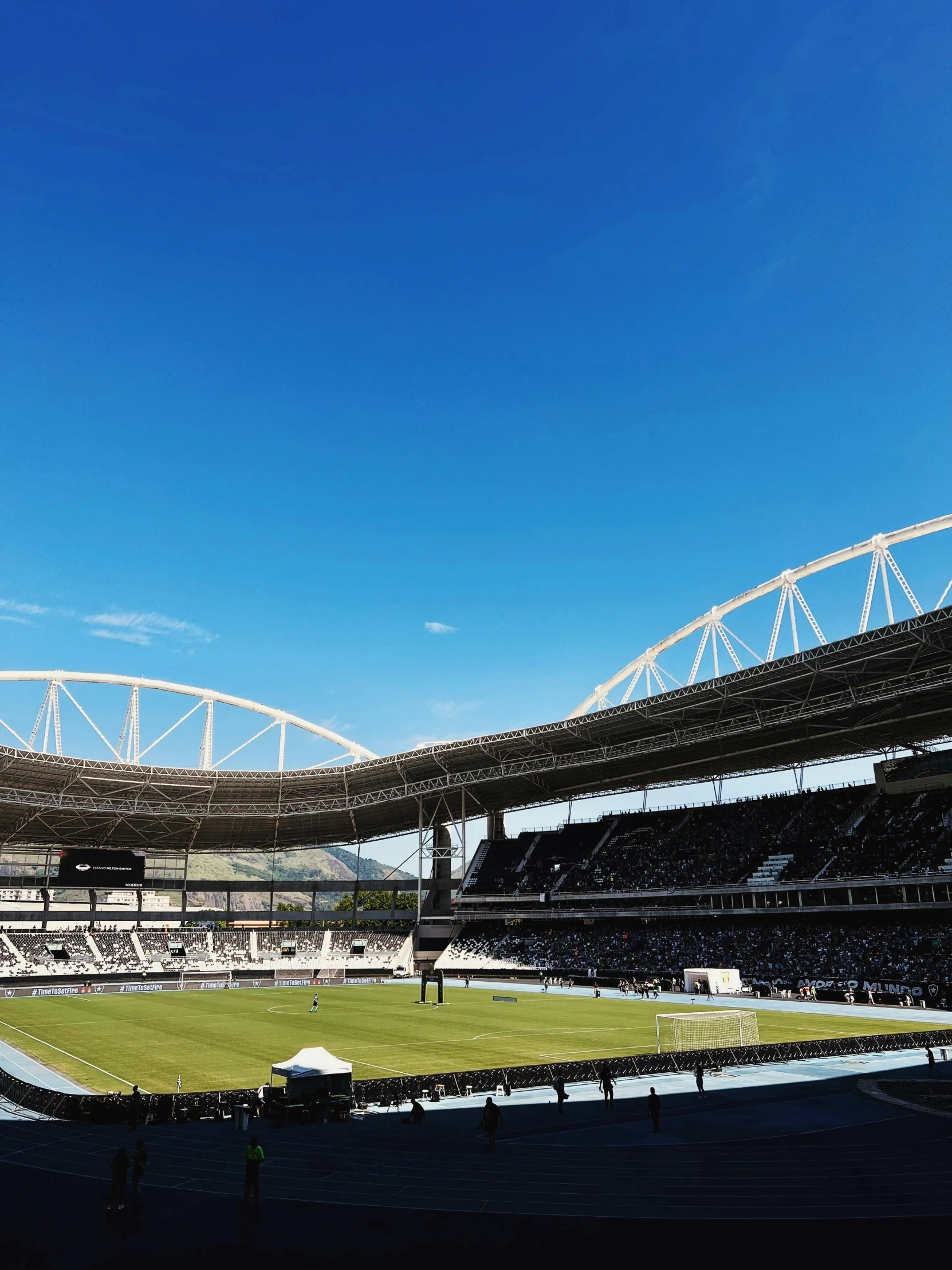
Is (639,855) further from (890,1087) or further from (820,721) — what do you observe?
(890,1087)

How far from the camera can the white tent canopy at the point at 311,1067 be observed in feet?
84.0

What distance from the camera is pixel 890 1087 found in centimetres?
2898

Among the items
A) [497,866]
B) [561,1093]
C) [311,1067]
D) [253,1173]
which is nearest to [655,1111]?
[561,1093]

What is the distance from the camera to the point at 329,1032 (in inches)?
1754

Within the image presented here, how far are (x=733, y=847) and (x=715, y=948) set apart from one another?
31.7 ft

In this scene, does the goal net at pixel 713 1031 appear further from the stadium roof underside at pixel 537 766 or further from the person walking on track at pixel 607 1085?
the stadium roof underside at pixel 537 766

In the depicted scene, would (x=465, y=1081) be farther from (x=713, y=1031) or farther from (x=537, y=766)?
(x=537, y=766)

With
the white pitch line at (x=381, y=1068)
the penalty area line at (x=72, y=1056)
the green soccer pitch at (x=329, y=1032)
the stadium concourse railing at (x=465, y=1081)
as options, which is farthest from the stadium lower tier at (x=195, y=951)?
the stadium concourse railing at (x=465, y=1081)

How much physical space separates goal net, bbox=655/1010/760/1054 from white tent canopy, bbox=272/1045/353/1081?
49.2 feet

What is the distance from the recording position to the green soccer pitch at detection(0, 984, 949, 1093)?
34312 mm

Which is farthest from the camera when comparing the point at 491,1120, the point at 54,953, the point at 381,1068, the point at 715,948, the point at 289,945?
the point at 289,945

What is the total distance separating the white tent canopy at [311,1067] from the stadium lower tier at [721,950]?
131 ft

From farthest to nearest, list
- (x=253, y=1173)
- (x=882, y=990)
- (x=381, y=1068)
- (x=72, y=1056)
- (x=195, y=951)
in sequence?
(x=195, y=951), (x=882, y=990), (x=72, y=1056), (x=381, y=1068), (x=253, y=1173)

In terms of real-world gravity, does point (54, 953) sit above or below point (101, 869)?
below
